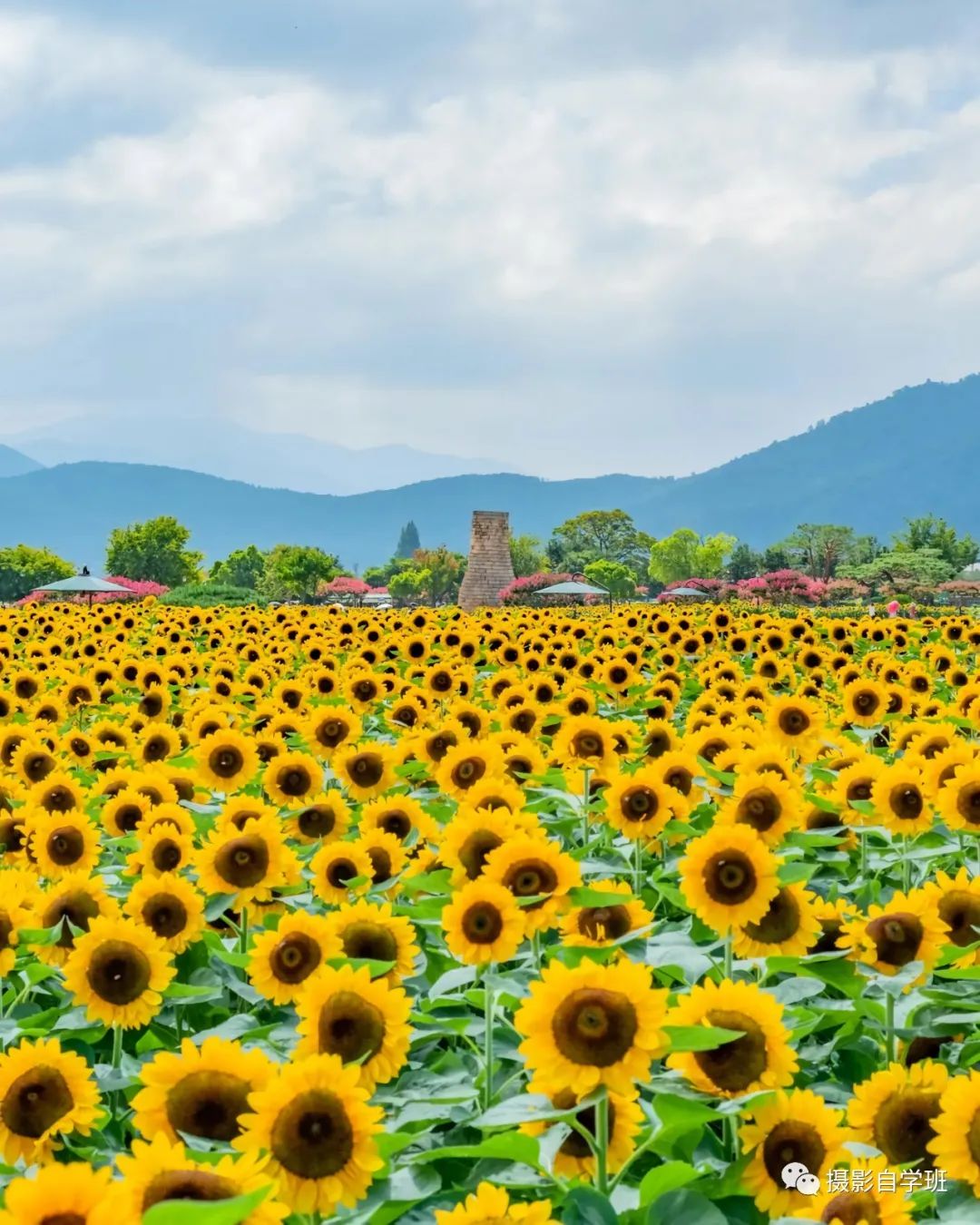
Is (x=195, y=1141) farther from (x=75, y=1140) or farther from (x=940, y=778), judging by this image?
(x=940, y=778)

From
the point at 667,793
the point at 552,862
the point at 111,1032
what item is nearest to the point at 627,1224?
the point at 552,862

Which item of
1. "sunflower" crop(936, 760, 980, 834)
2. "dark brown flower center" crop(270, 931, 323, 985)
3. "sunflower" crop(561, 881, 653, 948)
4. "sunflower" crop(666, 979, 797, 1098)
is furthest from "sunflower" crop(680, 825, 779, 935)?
"sunflower" crop(936, 760, 980, 834)

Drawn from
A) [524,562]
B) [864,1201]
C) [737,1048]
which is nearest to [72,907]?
[737,1048]

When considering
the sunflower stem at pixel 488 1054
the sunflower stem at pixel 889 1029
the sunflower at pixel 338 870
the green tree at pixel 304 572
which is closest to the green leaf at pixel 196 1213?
the sunflower stem at pixel 488 1054

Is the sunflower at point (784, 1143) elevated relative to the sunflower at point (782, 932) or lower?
lower

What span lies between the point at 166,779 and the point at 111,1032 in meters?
2.22

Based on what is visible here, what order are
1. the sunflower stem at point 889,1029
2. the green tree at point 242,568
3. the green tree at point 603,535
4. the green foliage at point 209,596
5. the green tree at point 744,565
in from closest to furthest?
the sunflower stem at point 889,1029
the green foliage at point 209,596
the green tree at point 744,565
the green tree at point 242,568
the green tree at point 603,535

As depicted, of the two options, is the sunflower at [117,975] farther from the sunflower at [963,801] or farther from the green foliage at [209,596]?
the green foliage at [209,596]

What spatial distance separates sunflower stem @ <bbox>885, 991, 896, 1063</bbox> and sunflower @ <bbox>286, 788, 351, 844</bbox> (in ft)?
9.48

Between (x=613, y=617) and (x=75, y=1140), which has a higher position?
(x=613, y=617)

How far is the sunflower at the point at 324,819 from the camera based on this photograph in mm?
6062

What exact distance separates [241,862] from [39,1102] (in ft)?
5.23

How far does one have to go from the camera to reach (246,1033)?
3.94 metres

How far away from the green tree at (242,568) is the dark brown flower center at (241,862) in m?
153
